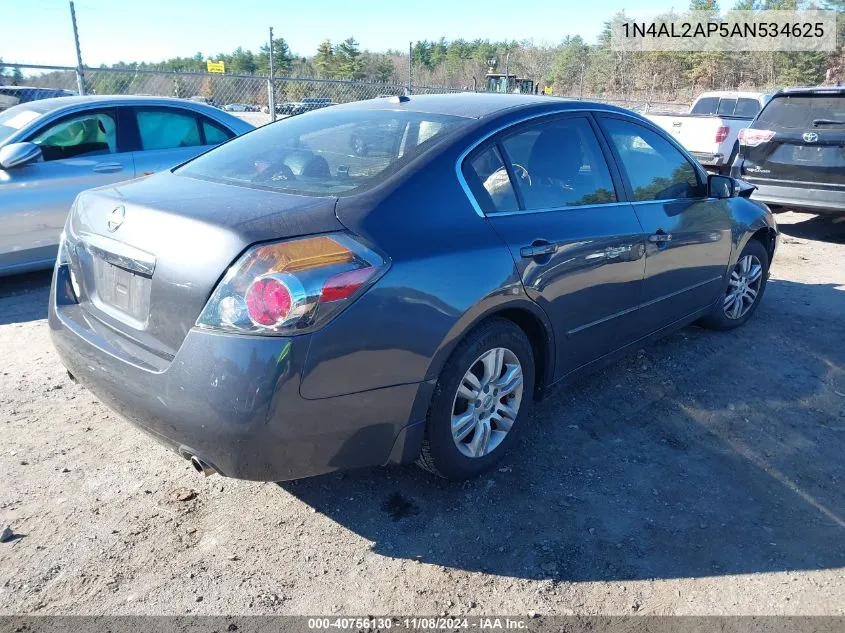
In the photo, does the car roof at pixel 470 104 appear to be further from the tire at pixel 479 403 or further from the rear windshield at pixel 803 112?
the rear windshield at pixel 803 112

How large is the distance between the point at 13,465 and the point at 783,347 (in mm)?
4856

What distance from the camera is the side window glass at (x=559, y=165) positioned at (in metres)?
3.11

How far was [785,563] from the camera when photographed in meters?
2.60

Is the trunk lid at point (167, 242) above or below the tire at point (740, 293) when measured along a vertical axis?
above

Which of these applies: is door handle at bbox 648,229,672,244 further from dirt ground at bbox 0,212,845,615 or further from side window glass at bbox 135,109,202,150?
side window glass at bbox 135,109,202,150

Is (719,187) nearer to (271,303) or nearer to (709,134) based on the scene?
(271,303)

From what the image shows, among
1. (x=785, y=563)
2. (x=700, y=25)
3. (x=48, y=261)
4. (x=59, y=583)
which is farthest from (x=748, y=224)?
(x=700, y=25)

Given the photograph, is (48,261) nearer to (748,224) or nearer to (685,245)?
(685,245)

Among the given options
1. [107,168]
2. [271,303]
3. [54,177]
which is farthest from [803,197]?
[54,177]

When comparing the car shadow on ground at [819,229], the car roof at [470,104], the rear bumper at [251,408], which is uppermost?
the car roof at [470,104]

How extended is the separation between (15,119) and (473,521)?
18.0 feet

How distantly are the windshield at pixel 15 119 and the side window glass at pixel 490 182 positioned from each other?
454cm

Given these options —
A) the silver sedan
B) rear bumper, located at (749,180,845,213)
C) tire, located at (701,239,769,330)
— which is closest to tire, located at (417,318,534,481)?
tire, located at (701,239,769,330)

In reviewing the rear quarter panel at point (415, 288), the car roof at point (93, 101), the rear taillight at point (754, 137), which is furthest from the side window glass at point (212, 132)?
the rear taillight at point (754, 137)
